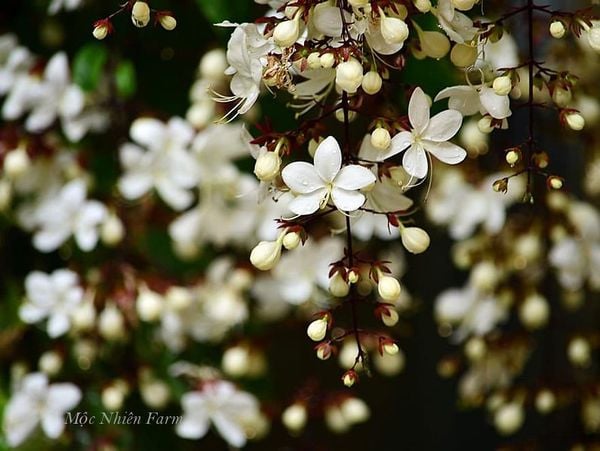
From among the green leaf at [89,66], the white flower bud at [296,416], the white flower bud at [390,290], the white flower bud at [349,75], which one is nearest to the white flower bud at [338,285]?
the white flower bud at [390,290]

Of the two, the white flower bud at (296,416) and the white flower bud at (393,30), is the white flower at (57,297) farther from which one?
the white flower bud at (393,30)

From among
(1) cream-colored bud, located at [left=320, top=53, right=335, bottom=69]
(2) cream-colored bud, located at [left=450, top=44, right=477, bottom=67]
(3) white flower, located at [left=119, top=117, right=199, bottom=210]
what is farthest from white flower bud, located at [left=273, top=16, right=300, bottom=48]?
(3) white flower, located at [left=119, top=117, right=199, bottom=210]

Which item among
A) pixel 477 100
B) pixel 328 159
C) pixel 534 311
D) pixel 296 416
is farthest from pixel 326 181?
pixel 534 311

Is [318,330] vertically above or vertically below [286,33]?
below

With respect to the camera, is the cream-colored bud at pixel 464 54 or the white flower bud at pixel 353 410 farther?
the white flower bud at pixel 353 410

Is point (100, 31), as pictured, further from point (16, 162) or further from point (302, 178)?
point (16, 162)

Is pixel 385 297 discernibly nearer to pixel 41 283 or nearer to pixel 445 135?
pixel 445 135
